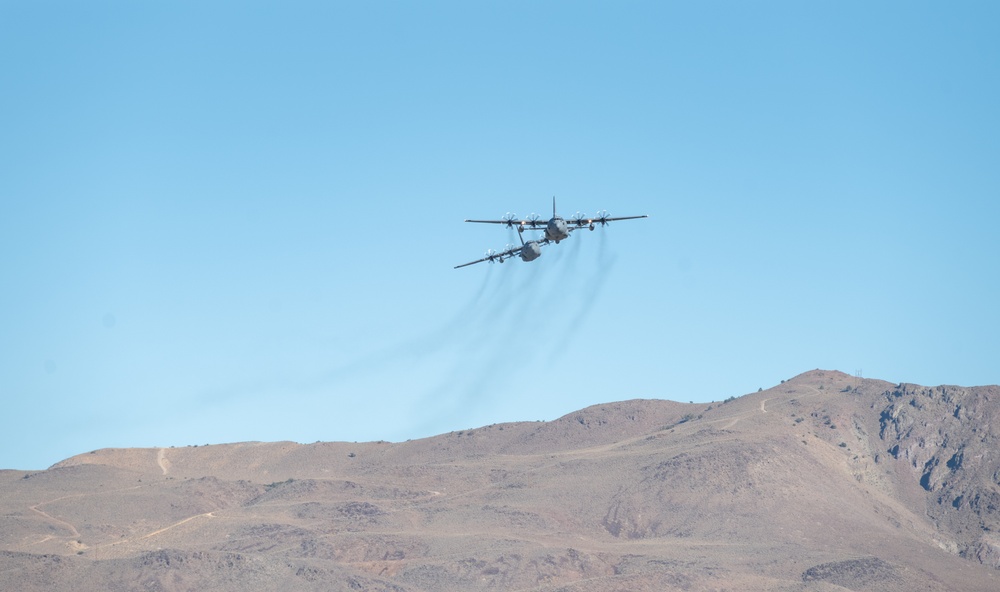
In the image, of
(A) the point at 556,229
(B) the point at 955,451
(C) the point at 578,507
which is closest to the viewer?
(A) the point at 556,229

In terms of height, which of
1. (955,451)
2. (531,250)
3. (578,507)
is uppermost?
(531,250)

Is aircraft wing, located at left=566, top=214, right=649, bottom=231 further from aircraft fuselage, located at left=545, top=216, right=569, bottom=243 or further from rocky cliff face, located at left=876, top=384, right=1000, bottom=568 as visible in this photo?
rocky cliff face, located at left=876, top=384, right=1000, bottom=568

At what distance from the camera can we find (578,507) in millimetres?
155750

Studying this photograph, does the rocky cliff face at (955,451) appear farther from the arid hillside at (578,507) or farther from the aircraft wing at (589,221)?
the aircraft wing at (589,221)

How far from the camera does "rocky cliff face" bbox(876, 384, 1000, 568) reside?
156m

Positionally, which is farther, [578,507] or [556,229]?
[578,507]

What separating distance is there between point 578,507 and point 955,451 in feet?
175

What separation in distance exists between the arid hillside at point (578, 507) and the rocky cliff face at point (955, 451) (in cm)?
27

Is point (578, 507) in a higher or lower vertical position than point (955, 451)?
lower

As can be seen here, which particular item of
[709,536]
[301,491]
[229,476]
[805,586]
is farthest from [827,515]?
[229,476]

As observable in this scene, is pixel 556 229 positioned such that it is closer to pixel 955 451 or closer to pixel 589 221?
pixel 589 221

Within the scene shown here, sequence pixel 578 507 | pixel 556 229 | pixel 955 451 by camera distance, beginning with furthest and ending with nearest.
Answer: pixel 955 451, pixel 578 507, pixel 556 229

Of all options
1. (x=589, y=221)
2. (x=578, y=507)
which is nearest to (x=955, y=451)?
(x=578, y=507)

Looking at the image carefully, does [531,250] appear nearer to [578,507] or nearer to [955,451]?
[578,507]
